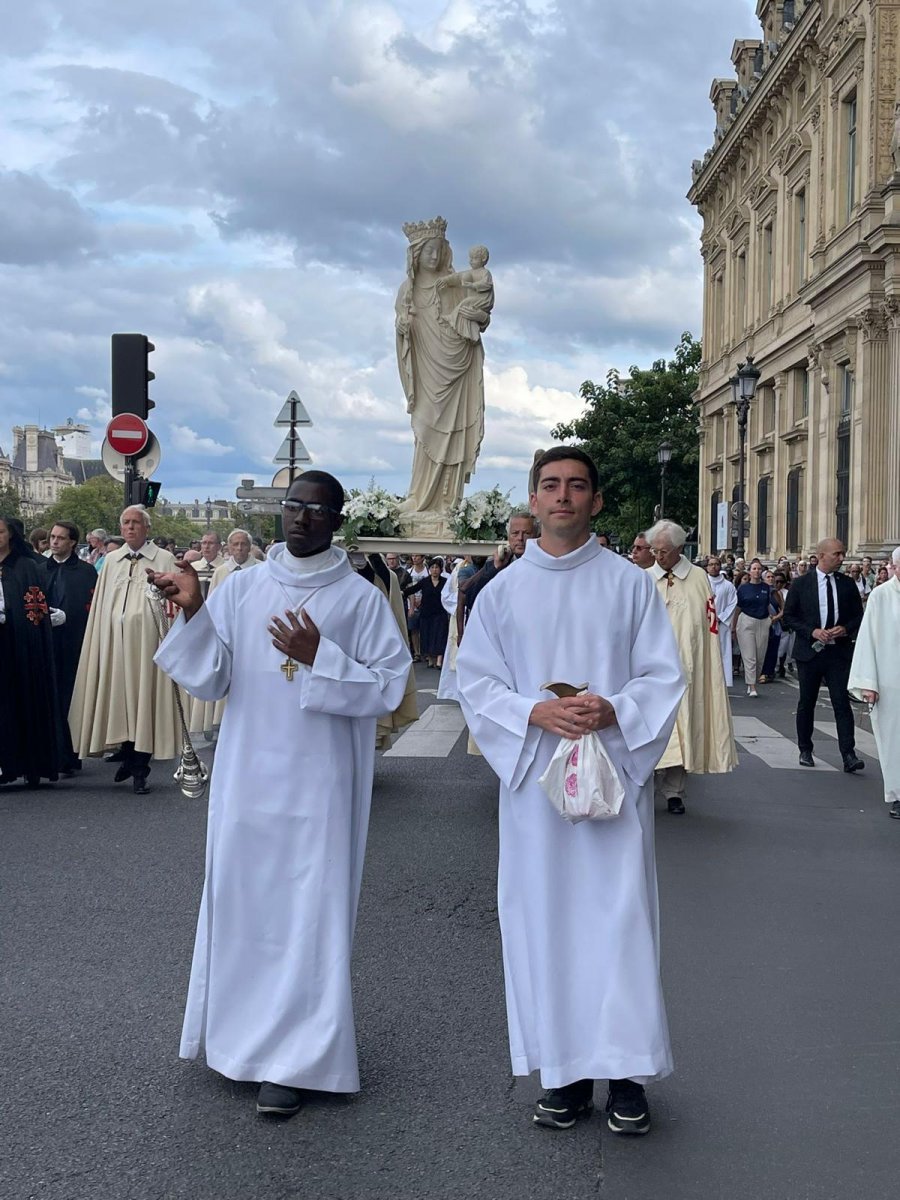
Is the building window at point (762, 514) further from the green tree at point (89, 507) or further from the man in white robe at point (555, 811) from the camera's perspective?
the green tree at point (89, 507)

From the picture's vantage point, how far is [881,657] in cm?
999

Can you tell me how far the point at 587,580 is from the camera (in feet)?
13.6

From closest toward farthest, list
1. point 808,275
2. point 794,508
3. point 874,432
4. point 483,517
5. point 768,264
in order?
point 483,517
point 874,432
point 808,275
point 794,508
point 768,264

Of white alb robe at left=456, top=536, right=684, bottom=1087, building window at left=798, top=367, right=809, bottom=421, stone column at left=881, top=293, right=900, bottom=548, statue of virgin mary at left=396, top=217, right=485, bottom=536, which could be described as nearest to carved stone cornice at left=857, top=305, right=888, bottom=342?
stone column at left=881, top=293, right=900, bottom=548

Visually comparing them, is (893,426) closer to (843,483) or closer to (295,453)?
(843,483)

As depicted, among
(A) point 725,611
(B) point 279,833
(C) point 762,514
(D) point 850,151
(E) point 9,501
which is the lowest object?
(B) point 279,833

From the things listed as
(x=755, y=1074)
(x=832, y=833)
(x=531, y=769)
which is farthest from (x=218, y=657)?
(x=832, y=833)

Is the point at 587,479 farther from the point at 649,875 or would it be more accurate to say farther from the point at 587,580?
the point at 649,875

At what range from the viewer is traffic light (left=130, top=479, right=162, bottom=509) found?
569 inches

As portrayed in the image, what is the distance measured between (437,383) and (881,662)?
11.0m

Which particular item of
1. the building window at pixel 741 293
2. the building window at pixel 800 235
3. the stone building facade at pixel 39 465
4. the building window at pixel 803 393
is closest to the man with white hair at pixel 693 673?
the building window at pixel 803 393

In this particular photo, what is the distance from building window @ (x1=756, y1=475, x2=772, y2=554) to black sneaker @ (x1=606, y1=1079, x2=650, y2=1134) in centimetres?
4384

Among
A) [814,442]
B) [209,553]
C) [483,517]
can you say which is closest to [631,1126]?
[209,553]

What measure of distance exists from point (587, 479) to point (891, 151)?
3334cm
